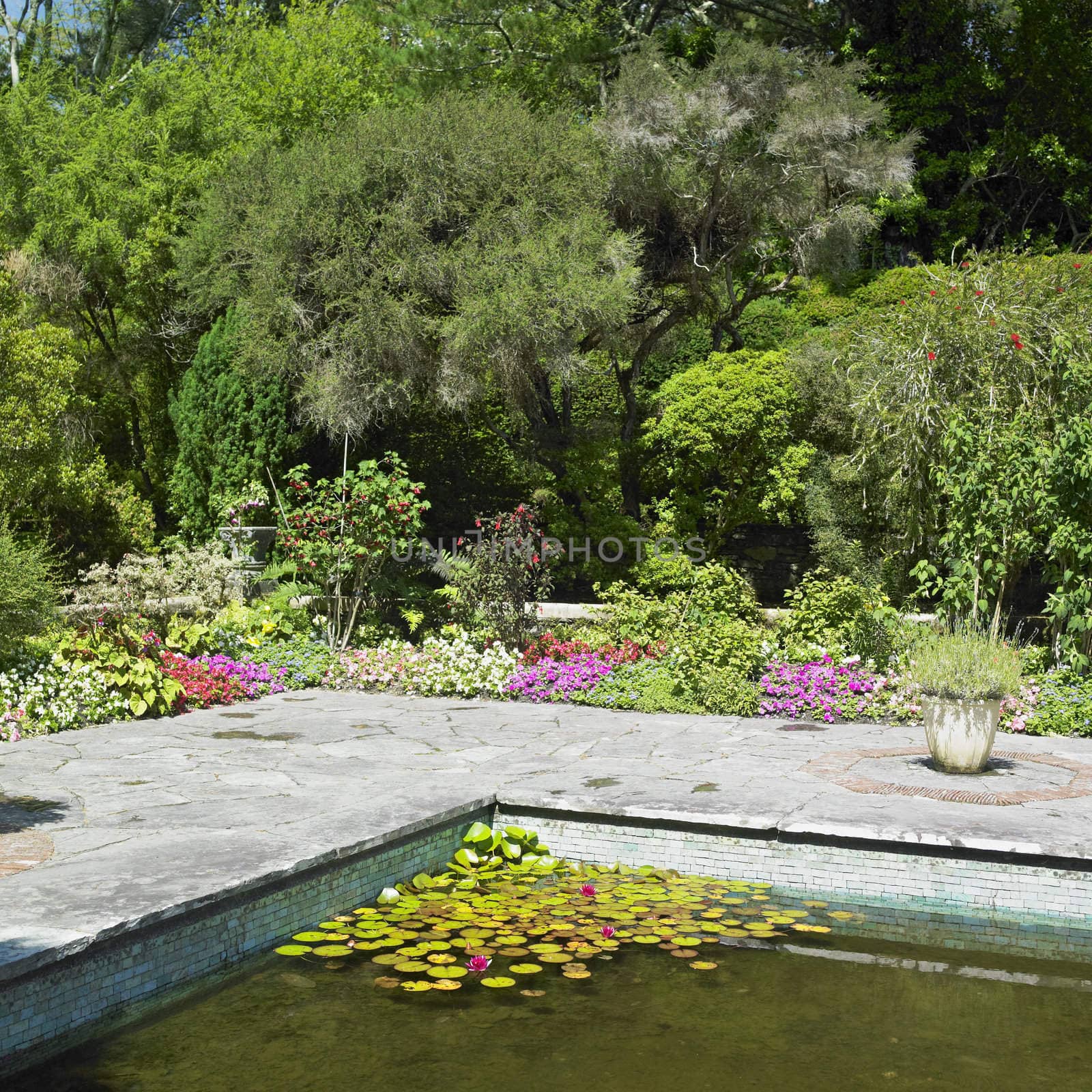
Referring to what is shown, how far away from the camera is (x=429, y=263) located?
1236 centimetres

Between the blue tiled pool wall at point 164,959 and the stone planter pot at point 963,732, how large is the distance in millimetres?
3142

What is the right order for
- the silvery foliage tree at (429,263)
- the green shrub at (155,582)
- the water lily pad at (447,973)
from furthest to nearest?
the silvery foliage tree at (429,263) < the green shrub at (155,582) < the water lily pad at (447,973)

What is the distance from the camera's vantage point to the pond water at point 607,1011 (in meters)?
3.48

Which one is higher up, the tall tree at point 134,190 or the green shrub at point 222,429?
the tall tree at point 134,190

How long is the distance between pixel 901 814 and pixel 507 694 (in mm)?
4397

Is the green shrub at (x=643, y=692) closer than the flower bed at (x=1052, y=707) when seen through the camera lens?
No

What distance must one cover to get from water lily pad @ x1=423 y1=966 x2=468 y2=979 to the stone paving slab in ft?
2.42

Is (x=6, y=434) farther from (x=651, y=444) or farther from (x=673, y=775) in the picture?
(x=673, y=775)

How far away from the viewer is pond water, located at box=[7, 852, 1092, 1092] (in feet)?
11.4

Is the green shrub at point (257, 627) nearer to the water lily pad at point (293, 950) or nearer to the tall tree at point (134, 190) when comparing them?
the tall tree at point (134, 190)

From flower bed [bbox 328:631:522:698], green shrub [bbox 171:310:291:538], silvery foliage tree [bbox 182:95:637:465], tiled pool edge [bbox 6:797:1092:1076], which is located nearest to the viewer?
tiled pool edge [bbox 6:797:1092:1076]

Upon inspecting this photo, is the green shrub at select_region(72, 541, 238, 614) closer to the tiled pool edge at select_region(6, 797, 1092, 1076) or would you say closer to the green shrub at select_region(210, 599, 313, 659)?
the green shrub at select_region(210, 599, 313, 659)

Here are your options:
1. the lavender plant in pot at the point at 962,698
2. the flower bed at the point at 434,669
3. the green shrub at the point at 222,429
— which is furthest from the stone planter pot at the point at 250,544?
the lavender plant in pot at the point at 962,698

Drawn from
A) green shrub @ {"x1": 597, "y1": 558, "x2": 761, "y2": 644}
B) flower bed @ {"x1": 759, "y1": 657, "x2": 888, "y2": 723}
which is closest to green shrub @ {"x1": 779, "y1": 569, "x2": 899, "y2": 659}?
flower bed @ {"x1": 759, "y1": 657, "x2": 888, "y2": 723}
